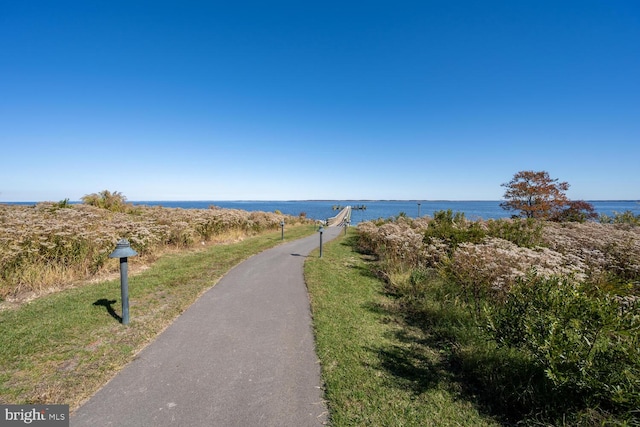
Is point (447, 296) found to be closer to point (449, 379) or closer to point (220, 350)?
point (449, 379)

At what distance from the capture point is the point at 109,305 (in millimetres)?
5840

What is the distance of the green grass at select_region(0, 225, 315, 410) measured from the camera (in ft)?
10.9

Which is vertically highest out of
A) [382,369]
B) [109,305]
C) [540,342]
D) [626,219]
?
[626,219]

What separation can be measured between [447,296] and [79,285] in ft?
32.3

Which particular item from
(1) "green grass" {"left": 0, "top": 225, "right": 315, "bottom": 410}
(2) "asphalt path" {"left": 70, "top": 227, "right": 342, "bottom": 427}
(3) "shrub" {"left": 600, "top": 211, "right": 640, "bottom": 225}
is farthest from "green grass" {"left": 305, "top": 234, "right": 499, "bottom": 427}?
(3) "shrub" {"left": 600, "top": 211, "right": 640, "bottom": 225}

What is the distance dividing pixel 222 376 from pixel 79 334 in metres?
2.95

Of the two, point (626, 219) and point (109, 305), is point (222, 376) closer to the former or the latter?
point (109, 305)

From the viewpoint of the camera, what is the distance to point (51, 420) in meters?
2.89

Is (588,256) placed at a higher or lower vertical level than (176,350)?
higher

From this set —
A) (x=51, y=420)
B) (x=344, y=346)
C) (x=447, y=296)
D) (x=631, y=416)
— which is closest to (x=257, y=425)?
(x=344, y=346)

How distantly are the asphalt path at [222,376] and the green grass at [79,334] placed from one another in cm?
29

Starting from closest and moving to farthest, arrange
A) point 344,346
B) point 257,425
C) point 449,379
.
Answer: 1. point 257,425
2. point 449,379
3. point 344,346

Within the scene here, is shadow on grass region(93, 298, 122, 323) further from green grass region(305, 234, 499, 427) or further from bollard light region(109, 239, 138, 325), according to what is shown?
green grass region(305, 234, 499, 427)

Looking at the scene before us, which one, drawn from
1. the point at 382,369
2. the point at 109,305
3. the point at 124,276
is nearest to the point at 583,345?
the point at 382,369
